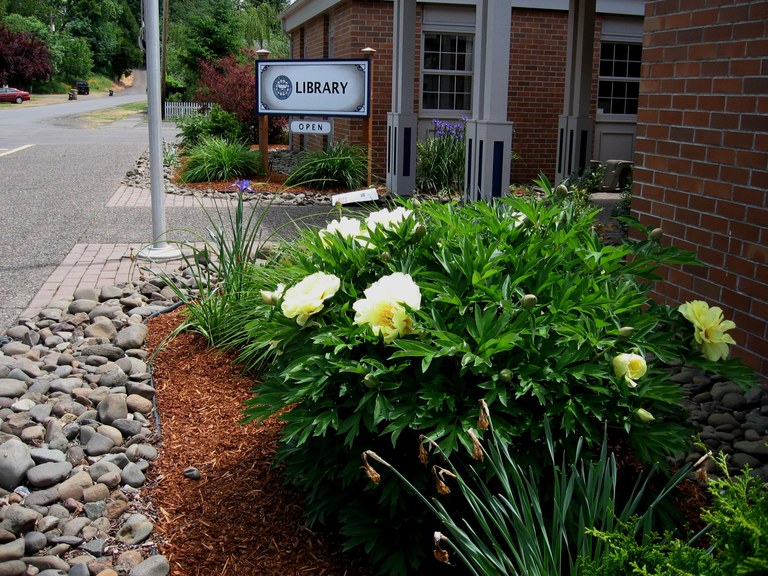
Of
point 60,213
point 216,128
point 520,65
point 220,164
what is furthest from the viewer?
point 216,128

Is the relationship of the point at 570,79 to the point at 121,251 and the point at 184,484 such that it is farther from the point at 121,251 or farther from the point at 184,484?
the point at 184,484

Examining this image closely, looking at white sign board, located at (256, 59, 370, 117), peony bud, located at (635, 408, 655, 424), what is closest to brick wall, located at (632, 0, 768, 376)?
peony bud, located at (635, 408, 655, 424)

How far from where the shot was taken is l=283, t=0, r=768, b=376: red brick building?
458 cm

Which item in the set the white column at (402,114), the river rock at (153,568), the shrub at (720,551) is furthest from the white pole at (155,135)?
the shrub at (720,551)

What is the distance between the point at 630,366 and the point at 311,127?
11822mm

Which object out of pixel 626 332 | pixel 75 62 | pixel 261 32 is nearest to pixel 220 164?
pixel 626 332

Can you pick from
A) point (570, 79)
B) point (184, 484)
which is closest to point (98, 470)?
point (184, 484)

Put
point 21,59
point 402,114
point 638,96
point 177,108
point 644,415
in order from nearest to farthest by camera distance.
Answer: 1. point 644,415
2. point 638,96
3. point 402,114
4. point 177,108
5. point 21,59

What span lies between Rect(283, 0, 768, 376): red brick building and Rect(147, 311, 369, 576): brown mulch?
261cm

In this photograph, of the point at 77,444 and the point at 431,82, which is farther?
the point at 431,82

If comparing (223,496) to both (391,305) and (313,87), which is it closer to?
(391,305)

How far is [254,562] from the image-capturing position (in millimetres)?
3049

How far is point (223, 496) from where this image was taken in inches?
137

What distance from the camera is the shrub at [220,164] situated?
13.8 meters
